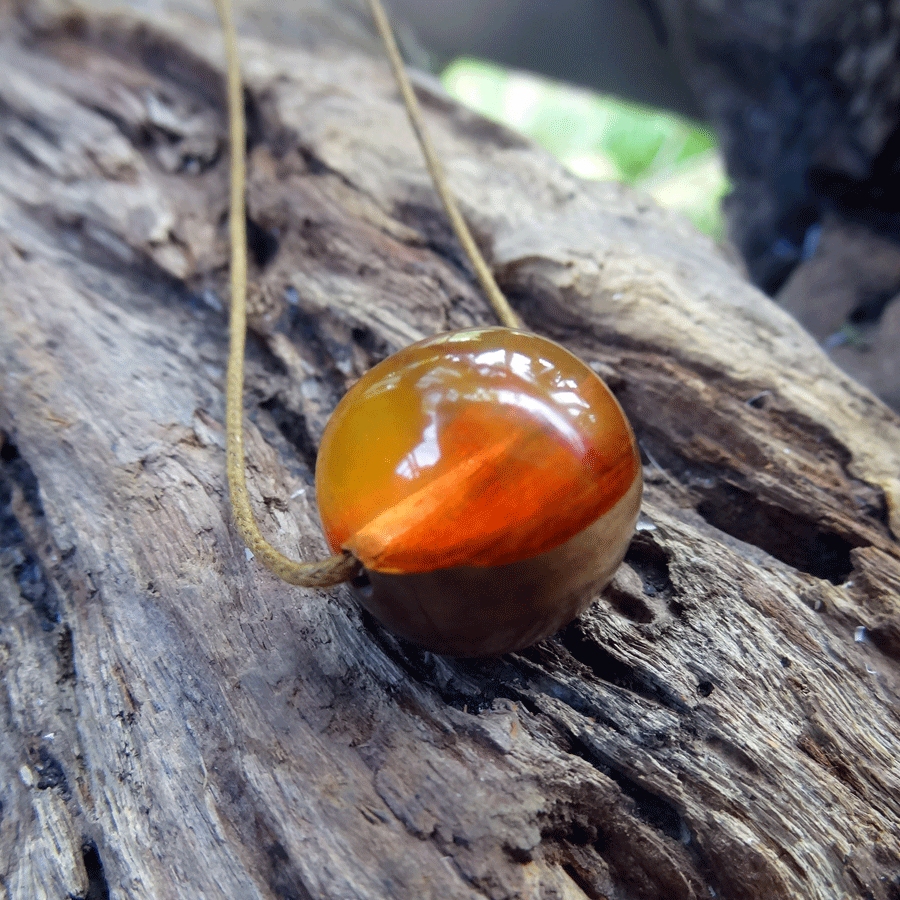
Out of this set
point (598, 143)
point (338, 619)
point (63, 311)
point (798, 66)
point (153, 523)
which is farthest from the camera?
point (598, 143)

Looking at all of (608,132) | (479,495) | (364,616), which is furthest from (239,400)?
(608,132)

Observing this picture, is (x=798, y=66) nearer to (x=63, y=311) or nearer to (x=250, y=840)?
(x=63, y=311)

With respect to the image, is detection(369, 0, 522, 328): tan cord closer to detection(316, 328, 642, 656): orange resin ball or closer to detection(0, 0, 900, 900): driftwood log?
detection(0, 0, 900, 900): driftwood log

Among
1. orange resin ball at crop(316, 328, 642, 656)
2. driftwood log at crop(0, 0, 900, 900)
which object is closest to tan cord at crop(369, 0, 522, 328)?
driftwood log at crop(0, 0, 900, 900)

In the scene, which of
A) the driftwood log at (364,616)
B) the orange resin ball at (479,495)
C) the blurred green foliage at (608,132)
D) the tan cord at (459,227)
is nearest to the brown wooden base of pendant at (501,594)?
the orange resin ball at (479,495)

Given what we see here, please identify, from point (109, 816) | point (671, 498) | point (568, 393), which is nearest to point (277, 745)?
point (109, 816)

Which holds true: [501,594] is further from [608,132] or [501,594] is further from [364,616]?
[608,132]
